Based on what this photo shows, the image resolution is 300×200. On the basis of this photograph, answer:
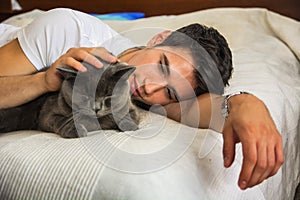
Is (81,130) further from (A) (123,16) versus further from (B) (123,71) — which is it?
(A) (123,16)

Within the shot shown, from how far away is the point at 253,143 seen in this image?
759mm

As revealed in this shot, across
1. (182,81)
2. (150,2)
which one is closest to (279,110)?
(182,81)

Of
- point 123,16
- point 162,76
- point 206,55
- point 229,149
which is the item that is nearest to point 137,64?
point 162,76

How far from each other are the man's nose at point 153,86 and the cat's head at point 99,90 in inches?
5.3

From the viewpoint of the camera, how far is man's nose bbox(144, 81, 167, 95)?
3.59 feet

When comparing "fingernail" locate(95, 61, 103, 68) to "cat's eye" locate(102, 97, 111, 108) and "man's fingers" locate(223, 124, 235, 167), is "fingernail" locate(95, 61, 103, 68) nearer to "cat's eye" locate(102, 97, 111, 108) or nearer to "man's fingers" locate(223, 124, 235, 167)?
"cat's eye" locate(102, 97, 111, 108)

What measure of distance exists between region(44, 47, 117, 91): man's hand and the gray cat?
0.01 m

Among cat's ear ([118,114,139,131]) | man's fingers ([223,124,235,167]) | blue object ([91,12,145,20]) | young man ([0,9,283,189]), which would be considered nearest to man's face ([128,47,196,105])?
young man ([0,9,283,189])

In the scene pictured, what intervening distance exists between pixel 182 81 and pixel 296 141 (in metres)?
0.46

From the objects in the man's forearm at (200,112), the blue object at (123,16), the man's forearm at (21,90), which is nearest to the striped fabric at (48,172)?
the man's forearm at (21,90)

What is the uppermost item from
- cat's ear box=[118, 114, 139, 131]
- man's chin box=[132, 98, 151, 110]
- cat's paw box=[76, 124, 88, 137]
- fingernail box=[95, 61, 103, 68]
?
→ fingernail box=[95, 61, 103, 68]

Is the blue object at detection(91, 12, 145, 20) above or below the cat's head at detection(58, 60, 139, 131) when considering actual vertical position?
below

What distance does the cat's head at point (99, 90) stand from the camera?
90 cm

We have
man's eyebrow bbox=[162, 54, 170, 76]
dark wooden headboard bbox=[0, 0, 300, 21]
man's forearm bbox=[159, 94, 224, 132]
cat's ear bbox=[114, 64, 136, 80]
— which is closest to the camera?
cat's ear bbox=[114, 64, 136, 80]
